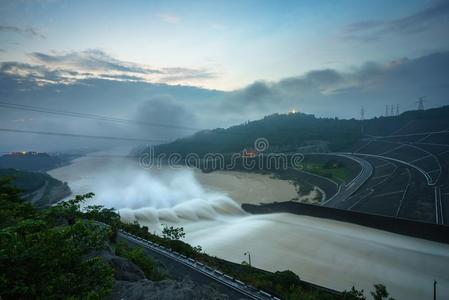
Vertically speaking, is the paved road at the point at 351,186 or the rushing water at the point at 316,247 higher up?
the paved road at the point at 351,186

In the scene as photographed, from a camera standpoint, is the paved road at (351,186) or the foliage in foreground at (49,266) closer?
the foliage in foreground at (49,266)

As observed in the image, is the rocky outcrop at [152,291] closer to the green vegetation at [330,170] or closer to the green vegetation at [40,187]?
the green vegetation at [330,170]

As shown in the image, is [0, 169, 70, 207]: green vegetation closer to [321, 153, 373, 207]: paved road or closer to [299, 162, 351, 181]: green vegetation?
[321, 153, 373, 207]: paved road

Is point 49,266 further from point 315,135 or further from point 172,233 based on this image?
point 315,135

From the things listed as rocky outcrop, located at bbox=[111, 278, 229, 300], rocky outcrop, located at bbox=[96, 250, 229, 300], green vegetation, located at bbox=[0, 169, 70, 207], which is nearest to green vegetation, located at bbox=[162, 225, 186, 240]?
rocky outcrop, located at bbox=[96, 250, 229, 300]

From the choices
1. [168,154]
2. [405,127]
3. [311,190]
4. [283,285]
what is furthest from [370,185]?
[168,154]

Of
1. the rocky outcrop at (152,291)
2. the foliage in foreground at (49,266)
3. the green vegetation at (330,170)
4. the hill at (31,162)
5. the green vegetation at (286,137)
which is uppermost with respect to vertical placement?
the green vegetation at (286,137)

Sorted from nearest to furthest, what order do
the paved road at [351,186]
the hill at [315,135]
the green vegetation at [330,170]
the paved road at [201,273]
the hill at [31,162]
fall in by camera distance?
the paved road at [201,273]
the paved road at [351,186]
the green vegetation at [330,170]
the hill at [315,135]
the hill at [31,162]

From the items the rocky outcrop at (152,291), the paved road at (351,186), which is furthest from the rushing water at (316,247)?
the rocky outcrop at (152,291)

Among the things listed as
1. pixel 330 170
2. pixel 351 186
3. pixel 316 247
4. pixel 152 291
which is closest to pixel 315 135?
pixel 330 170
